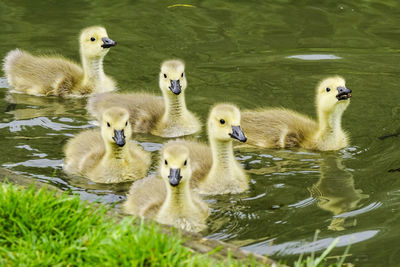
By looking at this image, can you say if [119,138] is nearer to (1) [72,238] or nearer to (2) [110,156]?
(2) [110,156]

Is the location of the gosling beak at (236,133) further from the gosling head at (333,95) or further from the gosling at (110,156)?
the gosling head at (333,95)

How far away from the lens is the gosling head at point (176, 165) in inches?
223

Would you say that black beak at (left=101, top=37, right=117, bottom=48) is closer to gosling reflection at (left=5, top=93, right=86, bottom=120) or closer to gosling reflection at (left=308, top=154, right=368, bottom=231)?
gosling reflection at (left=5, top=93, right=86, bottom=120)

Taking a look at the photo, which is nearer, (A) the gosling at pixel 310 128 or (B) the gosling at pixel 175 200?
(B) the gosling at pixel 175 200

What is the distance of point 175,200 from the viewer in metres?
5.83

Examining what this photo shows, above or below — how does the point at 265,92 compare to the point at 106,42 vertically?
below

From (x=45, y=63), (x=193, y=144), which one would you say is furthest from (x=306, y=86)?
(x=45, y=63)

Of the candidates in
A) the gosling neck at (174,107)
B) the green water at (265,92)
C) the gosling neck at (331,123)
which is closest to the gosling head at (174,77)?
the gosling neck at (174,107)

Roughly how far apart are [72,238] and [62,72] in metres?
4.95

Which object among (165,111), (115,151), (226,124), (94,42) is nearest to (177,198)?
(226,124)

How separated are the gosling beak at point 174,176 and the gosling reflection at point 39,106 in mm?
3130

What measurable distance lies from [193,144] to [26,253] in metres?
3.00

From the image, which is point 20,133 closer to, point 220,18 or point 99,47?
point 99,47

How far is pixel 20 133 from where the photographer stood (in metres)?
7.90
